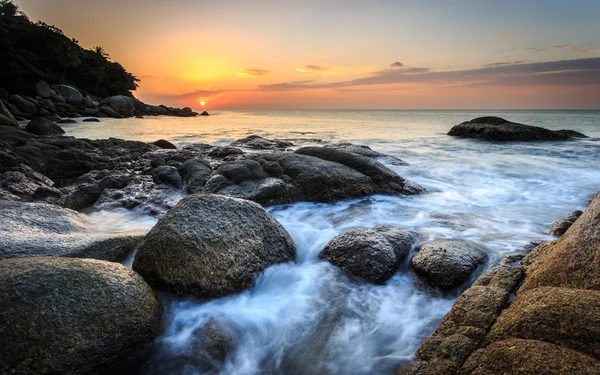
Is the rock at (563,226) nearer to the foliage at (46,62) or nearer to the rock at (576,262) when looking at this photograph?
the rock at (576,262)

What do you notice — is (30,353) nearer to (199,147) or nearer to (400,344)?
(400,344)

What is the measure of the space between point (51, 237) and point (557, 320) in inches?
181

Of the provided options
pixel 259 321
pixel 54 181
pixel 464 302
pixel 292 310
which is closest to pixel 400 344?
pixel 464 302

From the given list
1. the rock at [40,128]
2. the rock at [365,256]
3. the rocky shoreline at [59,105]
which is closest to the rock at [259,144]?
the rock at [40,128]

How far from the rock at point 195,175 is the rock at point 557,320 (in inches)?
234

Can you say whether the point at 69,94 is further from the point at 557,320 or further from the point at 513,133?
the point at 557,320

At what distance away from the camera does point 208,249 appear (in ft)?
11.5

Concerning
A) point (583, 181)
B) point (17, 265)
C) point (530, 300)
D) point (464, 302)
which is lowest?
point (583, 181)

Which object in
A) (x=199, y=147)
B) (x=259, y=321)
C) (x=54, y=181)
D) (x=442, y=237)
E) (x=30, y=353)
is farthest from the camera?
(x=199, y=147)

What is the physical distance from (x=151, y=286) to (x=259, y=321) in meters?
1.09

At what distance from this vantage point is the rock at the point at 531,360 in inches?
73.6

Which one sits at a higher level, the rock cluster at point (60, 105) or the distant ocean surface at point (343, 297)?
the rock cluster at point (60, 105)

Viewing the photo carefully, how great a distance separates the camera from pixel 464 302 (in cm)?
277

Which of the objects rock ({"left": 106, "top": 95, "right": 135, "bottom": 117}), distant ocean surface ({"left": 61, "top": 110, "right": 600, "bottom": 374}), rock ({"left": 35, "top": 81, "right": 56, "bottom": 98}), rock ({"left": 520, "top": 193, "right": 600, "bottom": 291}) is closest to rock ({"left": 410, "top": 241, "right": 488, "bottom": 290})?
distant ocean surface ({"left": 61, "top": 110, "right": 600, "bottom": 374})
